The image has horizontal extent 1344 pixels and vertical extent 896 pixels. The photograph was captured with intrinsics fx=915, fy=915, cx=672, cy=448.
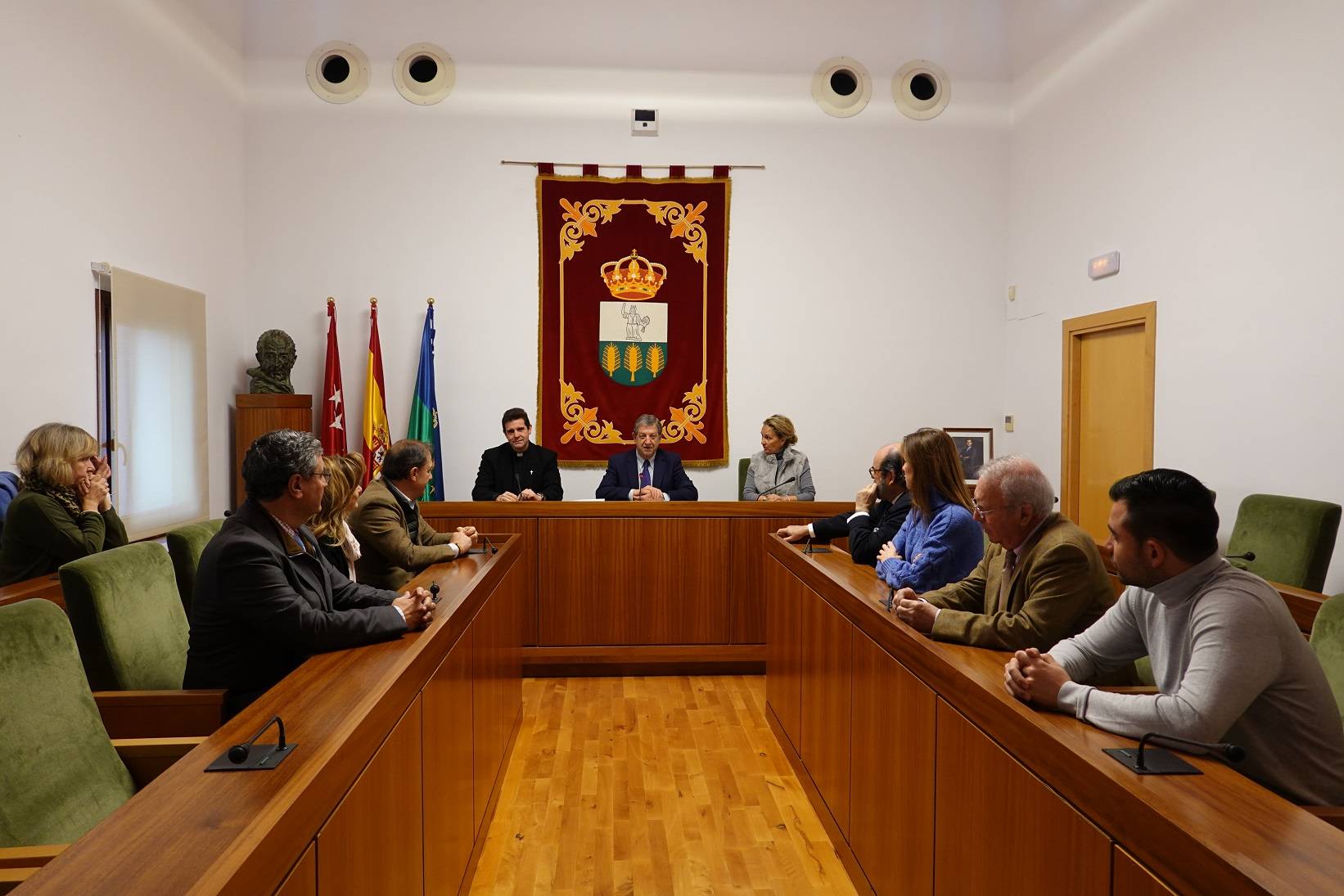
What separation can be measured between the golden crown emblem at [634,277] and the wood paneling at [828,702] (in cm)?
395

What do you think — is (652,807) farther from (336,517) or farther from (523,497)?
(523,497)

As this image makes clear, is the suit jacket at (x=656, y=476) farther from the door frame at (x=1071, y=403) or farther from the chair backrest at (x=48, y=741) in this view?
the chair backrest at (x=48, y=741)

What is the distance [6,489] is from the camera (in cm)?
373

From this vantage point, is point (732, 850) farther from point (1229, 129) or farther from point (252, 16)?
point (252, 16)

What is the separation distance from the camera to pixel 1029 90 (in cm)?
677

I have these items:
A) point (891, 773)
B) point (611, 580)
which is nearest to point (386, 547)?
point (611, 580)

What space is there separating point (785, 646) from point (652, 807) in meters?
0.94

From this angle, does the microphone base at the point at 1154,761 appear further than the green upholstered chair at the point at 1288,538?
No

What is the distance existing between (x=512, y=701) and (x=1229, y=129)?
4476 mm

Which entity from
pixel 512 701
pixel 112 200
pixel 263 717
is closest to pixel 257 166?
pixel 112 200

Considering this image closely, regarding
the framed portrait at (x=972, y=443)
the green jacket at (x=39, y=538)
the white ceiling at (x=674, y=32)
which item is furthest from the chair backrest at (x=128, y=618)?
the framed portrait at (x=972, y=443)

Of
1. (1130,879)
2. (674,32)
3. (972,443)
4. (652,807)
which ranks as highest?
(674,32)

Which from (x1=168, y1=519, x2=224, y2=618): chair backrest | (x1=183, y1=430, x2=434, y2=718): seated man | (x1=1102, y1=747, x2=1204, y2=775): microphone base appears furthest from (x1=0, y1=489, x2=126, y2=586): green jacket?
(x1=1102, y1=747, x2=1204, y2=775): microphone base

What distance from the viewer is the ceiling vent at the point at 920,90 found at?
7031 mm
